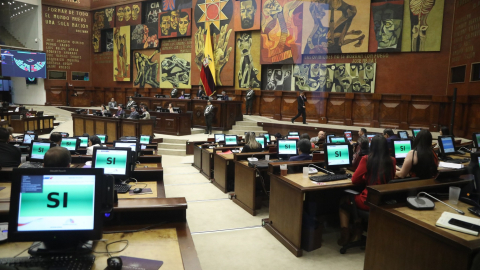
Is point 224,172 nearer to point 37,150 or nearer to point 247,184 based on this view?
point 247,184

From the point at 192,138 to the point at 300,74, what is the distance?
565 cm

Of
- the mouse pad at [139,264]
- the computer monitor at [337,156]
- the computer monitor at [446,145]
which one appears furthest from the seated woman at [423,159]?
the mouse pad at [139,264]

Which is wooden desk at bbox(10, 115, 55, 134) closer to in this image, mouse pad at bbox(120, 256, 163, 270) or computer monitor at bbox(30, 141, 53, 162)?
computer monitor at bbox(30, 141, 53, 162)

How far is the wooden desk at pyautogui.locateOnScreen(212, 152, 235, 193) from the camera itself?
6660mm

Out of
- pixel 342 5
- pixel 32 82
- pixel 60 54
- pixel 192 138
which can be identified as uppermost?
pixel 342 5

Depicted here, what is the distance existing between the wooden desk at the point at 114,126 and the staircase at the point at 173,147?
684mm

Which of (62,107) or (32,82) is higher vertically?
(32,82)

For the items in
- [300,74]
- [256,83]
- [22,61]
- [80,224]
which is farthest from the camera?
[22,61]

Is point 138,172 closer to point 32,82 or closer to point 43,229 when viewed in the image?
point 43,229

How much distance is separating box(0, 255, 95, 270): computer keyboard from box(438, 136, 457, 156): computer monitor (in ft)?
21.3

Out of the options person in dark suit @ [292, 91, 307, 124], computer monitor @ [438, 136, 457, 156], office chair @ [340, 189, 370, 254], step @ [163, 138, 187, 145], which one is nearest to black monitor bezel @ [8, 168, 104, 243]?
office chair @ [340, 189, 370, 254]

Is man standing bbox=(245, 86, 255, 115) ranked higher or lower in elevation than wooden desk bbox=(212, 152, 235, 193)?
higher

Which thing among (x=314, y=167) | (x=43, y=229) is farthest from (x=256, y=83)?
(x=43, y=229)

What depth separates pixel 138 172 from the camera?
4.30 m
